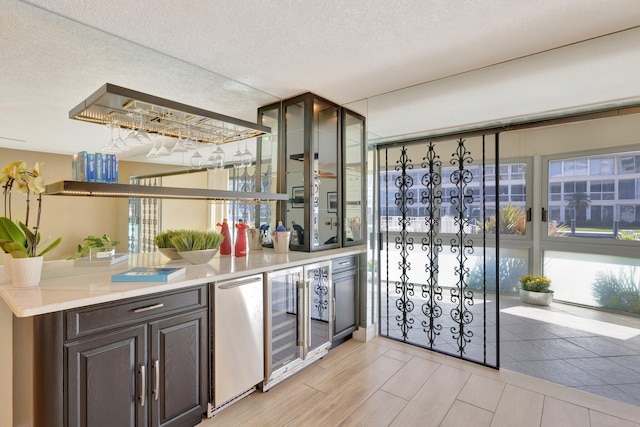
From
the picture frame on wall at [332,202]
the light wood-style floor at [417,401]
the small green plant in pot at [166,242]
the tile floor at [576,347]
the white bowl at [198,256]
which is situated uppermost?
the picture frame on wall at [332,202]

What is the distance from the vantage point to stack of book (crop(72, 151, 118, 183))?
1666 millimetres

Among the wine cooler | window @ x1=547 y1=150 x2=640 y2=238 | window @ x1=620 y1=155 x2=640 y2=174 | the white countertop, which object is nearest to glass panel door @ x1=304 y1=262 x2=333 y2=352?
the wine cooler

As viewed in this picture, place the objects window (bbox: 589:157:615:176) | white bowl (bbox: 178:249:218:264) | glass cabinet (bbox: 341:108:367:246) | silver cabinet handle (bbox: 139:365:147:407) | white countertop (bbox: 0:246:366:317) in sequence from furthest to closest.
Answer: window (bbox: 589:157:615:176)
glass cabinet (bbox: 341:108:367:246)
white bowl (bbox: 178:249:218:264)
silver cabinet handle (bbox: 139:365:147:407)
white countertop (bbox: 0:246:366:317)

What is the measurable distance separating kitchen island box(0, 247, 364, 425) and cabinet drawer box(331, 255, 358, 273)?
107 cm

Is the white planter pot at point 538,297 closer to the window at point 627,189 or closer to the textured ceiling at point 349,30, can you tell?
the window at point 627,189

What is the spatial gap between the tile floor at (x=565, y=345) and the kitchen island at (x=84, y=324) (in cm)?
229

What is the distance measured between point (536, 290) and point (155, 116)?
16.8ft

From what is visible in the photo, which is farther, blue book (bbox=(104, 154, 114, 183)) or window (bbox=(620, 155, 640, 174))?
window (bbox=(620, 155, 640, 174))

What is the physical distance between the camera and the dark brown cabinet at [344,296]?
2.94m

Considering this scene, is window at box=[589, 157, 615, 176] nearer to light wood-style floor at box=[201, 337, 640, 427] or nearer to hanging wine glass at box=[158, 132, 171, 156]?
light wood-style floor at box=[201, 337, 640, 427]

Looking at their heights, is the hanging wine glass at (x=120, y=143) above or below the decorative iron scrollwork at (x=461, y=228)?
above

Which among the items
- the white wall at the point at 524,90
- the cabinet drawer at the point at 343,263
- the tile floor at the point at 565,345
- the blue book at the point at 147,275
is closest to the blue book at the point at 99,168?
the blue book at the point at 147,275

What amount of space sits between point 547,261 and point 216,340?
485cm

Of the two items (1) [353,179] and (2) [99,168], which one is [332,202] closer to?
(1) [353,179]
